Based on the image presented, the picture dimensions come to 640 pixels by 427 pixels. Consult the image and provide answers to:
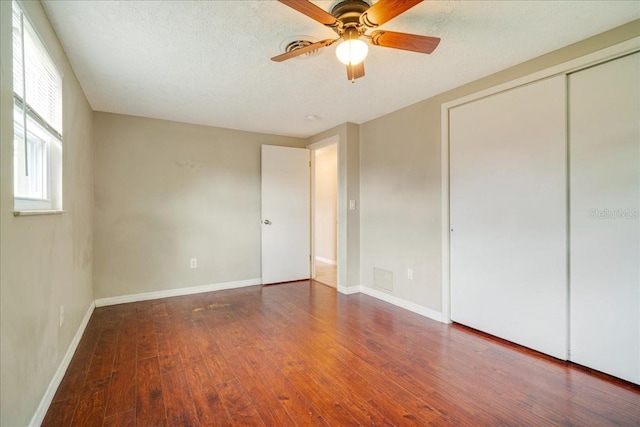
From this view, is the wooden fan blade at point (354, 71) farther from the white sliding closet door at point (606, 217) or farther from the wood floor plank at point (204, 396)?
the wood floor plank at point (204, 396)

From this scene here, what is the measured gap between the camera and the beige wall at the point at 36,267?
126 centimetres

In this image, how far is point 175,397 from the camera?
6.01 ft

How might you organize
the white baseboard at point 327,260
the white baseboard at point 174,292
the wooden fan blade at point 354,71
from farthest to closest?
the white baseboard at point 327,260, the white baseboard at point 174,292, the wooden fan blade at point 354,71

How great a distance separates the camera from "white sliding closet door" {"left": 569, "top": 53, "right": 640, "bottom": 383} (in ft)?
6.30

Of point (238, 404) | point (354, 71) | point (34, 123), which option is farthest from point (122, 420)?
point (354, 71)

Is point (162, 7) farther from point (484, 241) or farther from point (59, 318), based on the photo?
point (484, 241)

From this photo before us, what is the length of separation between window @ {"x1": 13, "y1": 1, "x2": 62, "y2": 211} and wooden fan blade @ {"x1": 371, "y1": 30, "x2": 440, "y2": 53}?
5.75 ft

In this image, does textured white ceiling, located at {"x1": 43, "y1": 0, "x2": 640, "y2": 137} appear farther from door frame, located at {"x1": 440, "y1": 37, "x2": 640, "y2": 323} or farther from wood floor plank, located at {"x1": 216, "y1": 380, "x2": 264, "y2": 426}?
wood floor plank, located at {"x1": 216, "y1": 380, "x2": 264, "y2": 426}

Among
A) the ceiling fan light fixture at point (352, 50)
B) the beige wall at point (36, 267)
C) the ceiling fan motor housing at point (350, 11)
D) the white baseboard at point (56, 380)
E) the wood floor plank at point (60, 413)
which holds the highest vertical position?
the ceiling fan motor housing at point (350, 11)

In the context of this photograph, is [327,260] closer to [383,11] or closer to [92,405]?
[92,405]

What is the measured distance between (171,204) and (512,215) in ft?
12.3

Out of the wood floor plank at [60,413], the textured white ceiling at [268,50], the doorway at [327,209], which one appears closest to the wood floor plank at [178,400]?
the wood floor plank at [60,413]

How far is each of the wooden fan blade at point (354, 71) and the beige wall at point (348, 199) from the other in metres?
1.96

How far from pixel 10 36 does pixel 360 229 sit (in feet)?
11.5
